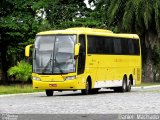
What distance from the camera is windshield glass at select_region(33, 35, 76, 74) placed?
3031 cm

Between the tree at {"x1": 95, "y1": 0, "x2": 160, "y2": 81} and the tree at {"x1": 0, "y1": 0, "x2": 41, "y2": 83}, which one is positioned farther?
the tree at {"x1": 95, "y1": 0, "x2": 160, "y2": 81}

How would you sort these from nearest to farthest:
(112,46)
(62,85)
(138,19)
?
(62,85) < (112,46) < (138,19)

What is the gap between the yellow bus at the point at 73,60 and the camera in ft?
99.3

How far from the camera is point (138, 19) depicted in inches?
2052

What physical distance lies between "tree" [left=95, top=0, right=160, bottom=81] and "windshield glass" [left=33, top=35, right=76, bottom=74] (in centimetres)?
2162

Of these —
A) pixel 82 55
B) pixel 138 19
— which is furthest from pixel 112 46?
pixel 138 19

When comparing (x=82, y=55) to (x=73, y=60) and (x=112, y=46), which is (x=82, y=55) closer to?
(x=73, y=60)

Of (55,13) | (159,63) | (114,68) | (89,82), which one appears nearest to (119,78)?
(114,68)

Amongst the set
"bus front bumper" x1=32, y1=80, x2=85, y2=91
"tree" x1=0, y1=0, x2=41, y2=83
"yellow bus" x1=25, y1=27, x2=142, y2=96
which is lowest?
"bus front bumper" x1=32, y1=80, x2=85, y2=91

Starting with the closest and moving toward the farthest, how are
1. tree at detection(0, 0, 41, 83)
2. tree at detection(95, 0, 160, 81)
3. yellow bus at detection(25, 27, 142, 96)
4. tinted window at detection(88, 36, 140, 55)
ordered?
yellow bus at detection(25, 27, 142, 96) < tinted window at detection(88, 36, 140, 55) < tree at detection(0, 0, 41, 83) < tree at detection(95, 0, 160, 81)

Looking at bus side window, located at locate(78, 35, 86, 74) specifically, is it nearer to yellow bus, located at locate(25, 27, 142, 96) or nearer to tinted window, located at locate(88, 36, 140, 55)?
yellow bus, located at locate(25, 27, 142, 96)

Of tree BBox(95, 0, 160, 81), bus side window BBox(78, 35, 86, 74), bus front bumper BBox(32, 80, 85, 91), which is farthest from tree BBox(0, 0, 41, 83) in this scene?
bus front bumper BBox(32, 80, 85, 91)

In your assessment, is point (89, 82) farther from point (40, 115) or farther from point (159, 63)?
point (159, 63)

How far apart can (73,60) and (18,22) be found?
2191 cm
